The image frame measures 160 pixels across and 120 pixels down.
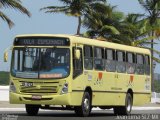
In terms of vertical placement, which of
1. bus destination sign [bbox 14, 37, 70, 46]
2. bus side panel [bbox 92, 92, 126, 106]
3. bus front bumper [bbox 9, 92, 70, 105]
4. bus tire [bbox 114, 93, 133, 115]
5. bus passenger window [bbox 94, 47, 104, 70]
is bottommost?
bus tire [bbox 114, 93, 133, 115]

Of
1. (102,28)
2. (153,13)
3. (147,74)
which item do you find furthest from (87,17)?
(147,74)

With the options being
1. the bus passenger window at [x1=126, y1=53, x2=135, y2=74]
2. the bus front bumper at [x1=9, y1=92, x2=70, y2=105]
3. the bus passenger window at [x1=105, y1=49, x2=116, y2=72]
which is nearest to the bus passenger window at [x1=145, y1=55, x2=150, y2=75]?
the bus passenger window at [x1=126, y1=53, x2=135, y2=74]

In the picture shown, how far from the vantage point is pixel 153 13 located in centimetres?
7625

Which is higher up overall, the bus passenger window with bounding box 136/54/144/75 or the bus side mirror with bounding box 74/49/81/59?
the bus side mirror with bounding box 74/49/81/59

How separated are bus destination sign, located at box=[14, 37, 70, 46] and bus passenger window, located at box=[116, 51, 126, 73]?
14.5ft

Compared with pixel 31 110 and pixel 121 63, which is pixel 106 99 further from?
A: pixel 31 110

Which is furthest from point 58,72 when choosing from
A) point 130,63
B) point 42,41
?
point 130,63

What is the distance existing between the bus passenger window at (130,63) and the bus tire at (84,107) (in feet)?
14.1

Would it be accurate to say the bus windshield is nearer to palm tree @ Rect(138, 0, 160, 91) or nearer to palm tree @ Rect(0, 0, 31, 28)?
palm tree @ Rect(0, 0, 31, 28)

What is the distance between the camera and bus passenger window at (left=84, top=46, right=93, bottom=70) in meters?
26.5

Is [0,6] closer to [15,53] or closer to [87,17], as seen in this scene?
[15,53]

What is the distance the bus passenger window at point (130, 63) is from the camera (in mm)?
30594

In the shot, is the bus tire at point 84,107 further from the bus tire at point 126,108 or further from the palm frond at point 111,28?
the palm frond at point 111,28

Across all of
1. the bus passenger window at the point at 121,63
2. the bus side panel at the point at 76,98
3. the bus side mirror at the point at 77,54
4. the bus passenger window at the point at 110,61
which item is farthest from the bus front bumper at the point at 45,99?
the bus passenger window at the point at 121,63
